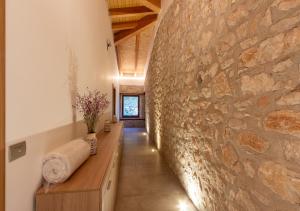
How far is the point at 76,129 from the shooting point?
1906 mm

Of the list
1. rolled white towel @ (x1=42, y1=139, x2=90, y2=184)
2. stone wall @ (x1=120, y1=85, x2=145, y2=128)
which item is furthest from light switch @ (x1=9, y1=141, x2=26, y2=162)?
stone wall @ (x1=120, y1=85, x2=145, y2=128)

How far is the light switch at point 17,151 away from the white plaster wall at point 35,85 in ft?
0.08

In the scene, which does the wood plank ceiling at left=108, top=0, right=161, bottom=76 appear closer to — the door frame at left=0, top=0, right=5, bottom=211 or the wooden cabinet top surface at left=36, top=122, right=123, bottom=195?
the wooden cabinet top surface at left=36, top=122, right=123, bottom=195

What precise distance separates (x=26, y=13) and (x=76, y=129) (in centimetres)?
113

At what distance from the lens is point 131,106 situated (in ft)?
36.6

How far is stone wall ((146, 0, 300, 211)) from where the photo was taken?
3.35ft

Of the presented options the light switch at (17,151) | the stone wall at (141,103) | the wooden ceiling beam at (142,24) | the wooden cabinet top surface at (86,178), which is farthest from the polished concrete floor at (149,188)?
the stone wall at (141,103)

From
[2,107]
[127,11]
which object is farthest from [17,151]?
[127,11]

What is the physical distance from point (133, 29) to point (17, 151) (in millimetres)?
6098

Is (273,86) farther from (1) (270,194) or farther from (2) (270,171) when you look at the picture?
(1) (270,194)

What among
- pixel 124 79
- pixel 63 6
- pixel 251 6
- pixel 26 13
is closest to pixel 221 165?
pixel 251 6

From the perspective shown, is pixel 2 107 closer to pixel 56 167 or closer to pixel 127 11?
pixel 56 167

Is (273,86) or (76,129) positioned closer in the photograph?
(273,86)

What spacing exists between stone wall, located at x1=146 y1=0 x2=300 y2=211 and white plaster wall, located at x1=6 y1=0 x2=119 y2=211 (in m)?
1.33
